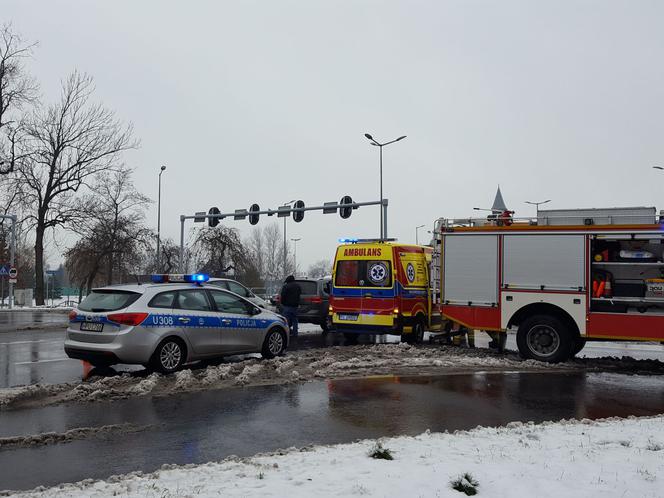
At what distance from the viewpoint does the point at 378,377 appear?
9.95m

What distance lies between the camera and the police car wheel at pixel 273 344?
39.1 ft

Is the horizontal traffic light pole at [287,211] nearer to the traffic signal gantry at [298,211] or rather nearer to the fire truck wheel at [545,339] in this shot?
the traffic signal gantry at [298,211]

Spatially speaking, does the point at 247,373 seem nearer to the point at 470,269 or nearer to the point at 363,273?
the point at 470,269

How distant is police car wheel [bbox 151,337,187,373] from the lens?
9.62 metres

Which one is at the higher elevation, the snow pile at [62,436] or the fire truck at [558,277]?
the fire truck at [558,277]

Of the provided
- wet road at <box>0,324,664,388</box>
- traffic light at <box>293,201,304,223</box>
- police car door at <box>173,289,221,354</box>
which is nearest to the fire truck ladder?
wet road at <box>0,324,664,388</box>

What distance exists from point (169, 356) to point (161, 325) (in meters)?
0.54

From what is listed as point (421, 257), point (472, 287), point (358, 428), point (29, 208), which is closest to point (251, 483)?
point (358, 428)

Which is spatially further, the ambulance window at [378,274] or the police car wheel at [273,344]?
the ambulance window at [378,274]

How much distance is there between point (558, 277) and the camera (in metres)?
11.5

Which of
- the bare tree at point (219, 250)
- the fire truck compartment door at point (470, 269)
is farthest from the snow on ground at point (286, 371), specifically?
the bare tree at point (219, 250)

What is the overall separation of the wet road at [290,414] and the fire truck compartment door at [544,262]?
203 cm

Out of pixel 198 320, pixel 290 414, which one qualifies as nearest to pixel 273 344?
pixel 198 320

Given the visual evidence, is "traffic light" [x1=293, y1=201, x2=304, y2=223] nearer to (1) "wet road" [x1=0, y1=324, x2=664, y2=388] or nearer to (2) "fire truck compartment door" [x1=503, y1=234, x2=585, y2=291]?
(1) "wet road" [x1=0, y1=324, x2=664, y2=388]
